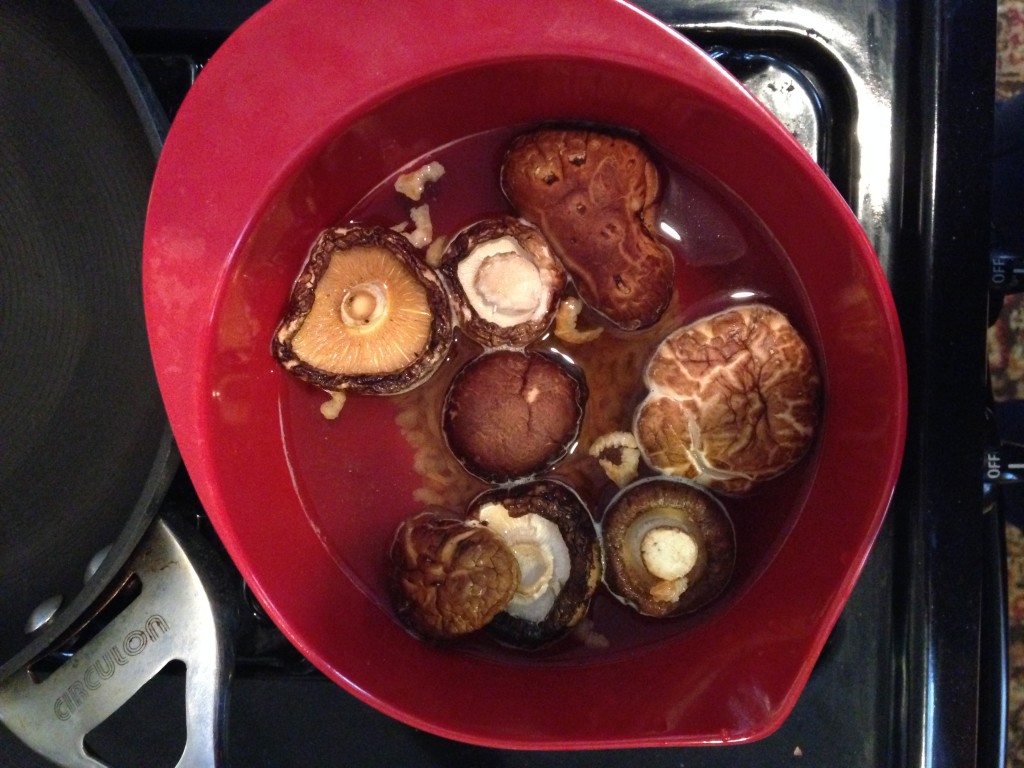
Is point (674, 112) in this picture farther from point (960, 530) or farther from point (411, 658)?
point (411, 658)

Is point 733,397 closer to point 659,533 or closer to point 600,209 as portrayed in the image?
point 659,533

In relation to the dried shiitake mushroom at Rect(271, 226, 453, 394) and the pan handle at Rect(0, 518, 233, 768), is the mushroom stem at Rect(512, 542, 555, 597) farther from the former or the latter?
the pan handle at Rect(0, 518, 233, 768)

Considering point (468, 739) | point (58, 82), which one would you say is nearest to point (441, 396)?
point (468, 739)

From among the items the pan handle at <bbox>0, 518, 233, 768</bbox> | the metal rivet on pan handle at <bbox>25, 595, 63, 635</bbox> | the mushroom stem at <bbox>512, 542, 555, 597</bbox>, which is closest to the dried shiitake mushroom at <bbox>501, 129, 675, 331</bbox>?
the mushroom stem at <bbox>512, 542, 555, 597</bbox>

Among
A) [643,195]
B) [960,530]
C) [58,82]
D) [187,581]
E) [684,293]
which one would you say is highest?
[58,82]

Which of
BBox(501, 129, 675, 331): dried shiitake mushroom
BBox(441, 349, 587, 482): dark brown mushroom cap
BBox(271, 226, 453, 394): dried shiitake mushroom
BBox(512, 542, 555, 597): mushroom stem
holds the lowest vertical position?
BBox(512, 542, 555, 597): mushroom stem

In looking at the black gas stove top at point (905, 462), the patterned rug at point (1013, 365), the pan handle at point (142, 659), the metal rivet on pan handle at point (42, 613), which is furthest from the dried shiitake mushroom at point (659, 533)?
the patterned rug at point (1013, 365)

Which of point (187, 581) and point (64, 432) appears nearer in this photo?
point (187, 581)
